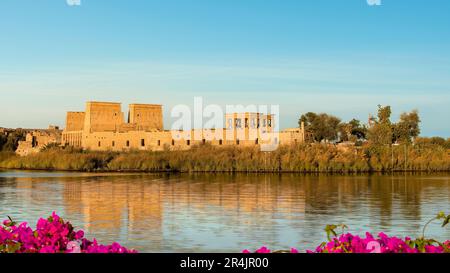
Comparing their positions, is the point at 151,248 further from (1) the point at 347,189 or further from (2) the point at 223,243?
(1) the point at 347,189

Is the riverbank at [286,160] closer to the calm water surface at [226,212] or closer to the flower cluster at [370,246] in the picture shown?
the calm water surface at [226,212]

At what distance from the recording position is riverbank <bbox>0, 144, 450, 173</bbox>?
48656 mm

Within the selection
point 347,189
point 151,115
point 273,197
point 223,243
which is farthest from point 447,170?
point 151,115

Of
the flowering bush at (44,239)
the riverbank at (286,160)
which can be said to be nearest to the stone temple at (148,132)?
the riverbank at (286,160)

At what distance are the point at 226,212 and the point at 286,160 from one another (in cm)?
2991

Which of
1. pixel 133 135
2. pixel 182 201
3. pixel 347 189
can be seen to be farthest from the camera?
pixel 133 135

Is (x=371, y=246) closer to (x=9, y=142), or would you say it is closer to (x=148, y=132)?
(x=148, y=132)

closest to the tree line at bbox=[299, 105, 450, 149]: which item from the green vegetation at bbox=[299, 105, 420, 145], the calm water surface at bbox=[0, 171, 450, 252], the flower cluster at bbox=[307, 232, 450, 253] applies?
the green vegetation at bbox=[299, 105, 420, 145]

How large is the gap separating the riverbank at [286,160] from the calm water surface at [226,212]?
1834 cm

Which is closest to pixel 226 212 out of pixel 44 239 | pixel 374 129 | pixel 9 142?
pixel 44 239

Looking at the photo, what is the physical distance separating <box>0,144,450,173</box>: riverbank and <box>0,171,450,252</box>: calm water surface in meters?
18.3

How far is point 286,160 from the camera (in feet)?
160
